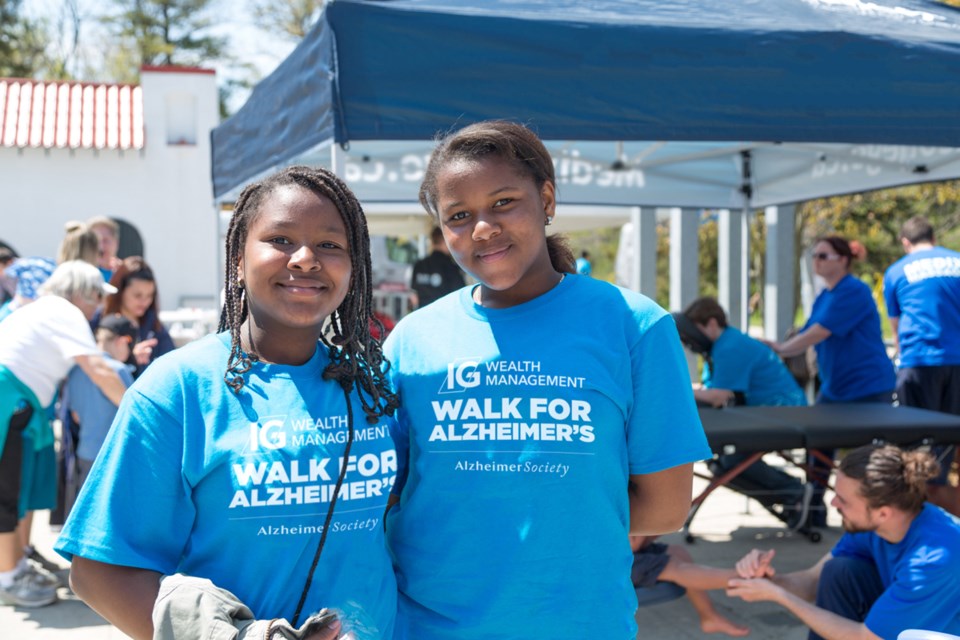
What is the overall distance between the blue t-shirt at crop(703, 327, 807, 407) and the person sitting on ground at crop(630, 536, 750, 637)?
160 centimetres

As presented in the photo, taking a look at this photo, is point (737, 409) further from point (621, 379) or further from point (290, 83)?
point (621, 379)

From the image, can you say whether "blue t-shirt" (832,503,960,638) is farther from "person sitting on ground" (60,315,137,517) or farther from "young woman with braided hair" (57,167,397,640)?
"person sitting on ground" (60,315,137,517)

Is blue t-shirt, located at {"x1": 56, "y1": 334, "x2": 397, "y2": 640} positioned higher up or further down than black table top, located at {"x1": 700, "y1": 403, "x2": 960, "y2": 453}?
higher up

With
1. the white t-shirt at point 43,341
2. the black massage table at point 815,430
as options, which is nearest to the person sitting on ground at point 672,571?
the black massage table at point 815,430

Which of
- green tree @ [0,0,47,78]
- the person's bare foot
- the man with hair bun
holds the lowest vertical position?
the person's bare foot

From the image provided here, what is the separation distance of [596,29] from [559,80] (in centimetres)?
21

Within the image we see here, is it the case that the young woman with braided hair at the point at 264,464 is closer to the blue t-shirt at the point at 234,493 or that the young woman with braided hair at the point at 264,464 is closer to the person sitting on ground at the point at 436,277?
the blue t-shirt at the point at 234,493

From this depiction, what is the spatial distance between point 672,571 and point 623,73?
192cm

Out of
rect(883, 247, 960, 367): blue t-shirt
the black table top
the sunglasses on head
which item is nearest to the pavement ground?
the black table top

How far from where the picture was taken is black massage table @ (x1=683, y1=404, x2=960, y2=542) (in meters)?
3.88

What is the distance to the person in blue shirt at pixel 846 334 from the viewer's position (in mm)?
4957

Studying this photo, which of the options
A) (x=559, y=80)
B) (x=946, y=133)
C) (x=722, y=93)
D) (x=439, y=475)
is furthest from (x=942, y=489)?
(x=439, y=475)

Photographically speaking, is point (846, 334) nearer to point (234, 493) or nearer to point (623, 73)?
point (623, 73)

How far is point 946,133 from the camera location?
3.19 m
